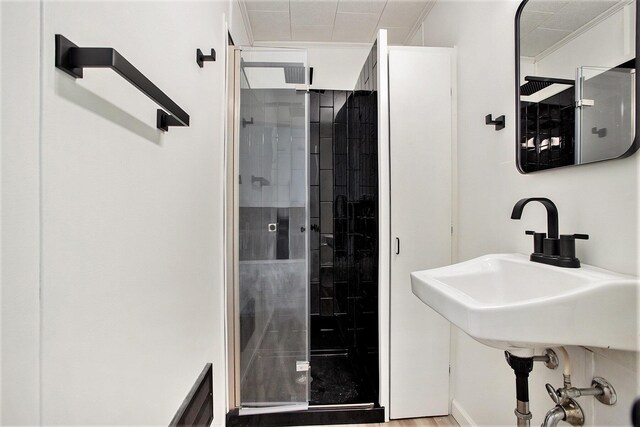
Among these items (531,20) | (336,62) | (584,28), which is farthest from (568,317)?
(336,62)

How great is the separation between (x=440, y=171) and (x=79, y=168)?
1601mm

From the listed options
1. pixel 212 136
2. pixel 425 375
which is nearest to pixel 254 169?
pixel 212 136

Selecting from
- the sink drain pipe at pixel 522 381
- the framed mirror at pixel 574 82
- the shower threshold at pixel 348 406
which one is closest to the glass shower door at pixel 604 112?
the framed mirror at pixel 574 82

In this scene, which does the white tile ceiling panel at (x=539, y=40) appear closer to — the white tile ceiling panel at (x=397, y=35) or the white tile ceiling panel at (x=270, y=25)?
the white tile ceiling panel at (x=397, y=35)

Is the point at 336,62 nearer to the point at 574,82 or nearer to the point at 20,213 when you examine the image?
the point at 574,82

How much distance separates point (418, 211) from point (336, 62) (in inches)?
63.0

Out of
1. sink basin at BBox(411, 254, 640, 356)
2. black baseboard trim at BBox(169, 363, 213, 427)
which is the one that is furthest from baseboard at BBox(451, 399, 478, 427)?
black baseboard trim at BBox(169, 363, 213, 427)

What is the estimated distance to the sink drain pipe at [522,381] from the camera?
0.93 meters

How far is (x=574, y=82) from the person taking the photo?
3.18ft

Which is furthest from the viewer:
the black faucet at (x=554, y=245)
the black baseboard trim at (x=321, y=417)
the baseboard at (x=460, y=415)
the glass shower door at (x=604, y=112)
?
the black baseboard trim at (x=321, y=417)

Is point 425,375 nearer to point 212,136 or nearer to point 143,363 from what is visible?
point 143,363

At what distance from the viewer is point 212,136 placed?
135 centimetres

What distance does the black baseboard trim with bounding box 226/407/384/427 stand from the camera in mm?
1636

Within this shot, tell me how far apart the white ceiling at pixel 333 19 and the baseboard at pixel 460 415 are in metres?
2.40
